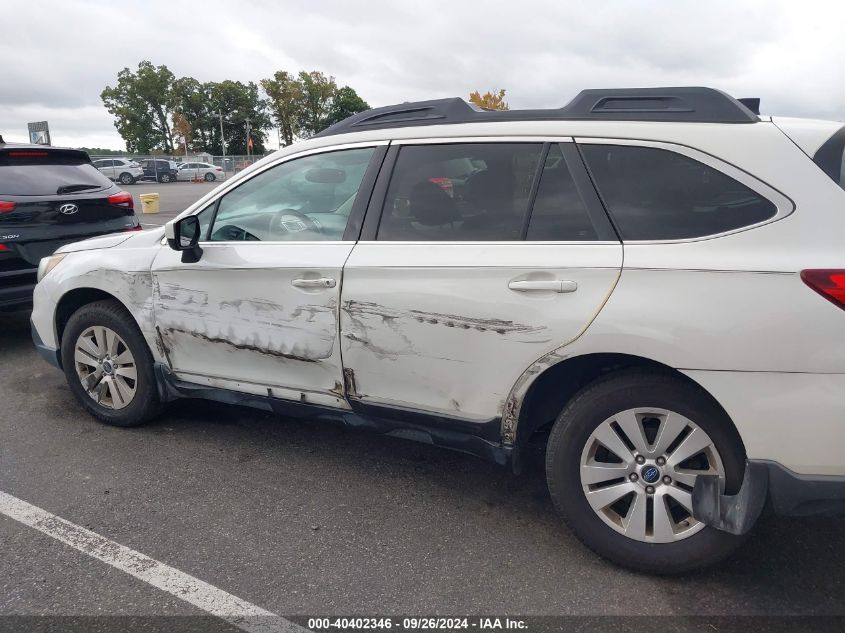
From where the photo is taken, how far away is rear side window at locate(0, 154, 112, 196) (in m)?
5.46

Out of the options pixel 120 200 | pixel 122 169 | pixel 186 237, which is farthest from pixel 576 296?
pixel 122 169

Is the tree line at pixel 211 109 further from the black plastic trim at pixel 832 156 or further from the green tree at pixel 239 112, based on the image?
the black plastic trim at pixel 832 156

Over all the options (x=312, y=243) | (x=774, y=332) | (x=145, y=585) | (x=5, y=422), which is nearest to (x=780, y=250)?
(x=774, y=332)

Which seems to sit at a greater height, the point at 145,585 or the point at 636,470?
the point at 636,470

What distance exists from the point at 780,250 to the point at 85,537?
3.01 meters

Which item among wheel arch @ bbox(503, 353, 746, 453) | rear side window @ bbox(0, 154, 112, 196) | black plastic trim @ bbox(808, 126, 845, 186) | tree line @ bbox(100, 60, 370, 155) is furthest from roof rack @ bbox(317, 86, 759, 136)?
tree line @ bbox(100, 60, 370, 155)

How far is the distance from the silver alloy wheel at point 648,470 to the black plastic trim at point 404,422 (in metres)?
0.40

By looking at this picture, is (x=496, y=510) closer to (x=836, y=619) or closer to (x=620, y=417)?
(x=620, y=417)

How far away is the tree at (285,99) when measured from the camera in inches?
3263

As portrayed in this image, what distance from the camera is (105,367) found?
3938mm

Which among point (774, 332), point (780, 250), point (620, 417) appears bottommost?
point (620, 417)

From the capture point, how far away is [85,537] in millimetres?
2855

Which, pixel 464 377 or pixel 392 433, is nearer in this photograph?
pixel 464 377

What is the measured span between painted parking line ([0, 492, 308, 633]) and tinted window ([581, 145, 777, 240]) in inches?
76.8
